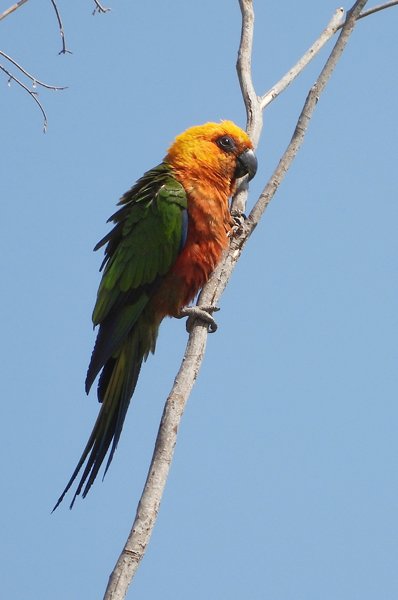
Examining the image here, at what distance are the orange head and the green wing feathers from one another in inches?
7.4

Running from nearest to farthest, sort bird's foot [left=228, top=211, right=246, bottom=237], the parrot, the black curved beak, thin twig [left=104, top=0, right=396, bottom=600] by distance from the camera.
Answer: thin twig [left=104, top=0, right=396, bottom=600] < bird's foot [left=228, top=211, right=246, bottom=237] < the parrot < the black curved beak

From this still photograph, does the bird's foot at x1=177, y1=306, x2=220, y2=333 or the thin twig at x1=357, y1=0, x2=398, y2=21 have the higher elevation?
the thin twig at x1=357, y1=0, x2=398, y2=21

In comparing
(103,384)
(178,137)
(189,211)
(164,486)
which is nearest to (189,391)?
(164,486)

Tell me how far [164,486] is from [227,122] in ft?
9.66

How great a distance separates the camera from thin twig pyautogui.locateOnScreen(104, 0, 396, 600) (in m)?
3.04

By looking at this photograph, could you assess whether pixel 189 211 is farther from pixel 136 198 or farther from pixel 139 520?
pixel 139 520

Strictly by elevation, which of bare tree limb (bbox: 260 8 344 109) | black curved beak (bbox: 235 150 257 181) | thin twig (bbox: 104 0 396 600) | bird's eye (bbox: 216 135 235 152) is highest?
bare tree limb (bbox: 260 8 344 109)

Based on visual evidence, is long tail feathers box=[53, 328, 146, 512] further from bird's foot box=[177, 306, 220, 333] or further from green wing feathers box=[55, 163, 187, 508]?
bird's foot box=[177, 306, 220, 333]

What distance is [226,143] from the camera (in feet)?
17.7

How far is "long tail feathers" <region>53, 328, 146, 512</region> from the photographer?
428cm

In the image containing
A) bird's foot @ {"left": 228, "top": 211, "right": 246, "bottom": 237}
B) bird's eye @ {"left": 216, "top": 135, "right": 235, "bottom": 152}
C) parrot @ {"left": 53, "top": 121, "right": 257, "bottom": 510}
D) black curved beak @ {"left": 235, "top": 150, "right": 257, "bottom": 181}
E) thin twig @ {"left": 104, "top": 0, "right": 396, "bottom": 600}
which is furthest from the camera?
bird's eye @ {"left": 216, "top": 135, "right": 235, "bottom": 152}

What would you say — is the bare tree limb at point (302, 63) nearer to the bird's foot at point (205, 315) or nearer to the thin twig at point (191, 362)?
the thin twig at point (191, 362)

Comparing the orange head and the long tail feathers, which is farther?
the orange head

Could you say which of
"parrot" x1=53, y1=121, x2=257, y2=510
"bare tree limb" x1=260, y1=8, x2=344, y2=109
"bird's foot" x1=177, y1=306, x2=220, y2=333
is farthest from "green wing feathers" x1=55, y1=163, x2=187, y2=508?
"bare tree limb" x1=260, y1=8, x2=344, y2=109
